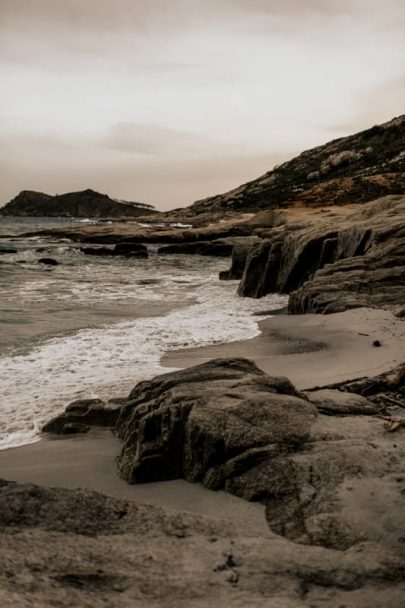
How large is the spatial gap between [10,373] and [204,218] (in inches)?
2623

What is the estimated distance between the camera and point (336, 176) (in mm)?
80500

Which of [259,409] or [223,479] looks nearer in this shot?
[223,479]

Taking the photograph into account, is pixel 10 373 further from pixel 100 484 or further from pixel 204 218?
pixel 204 218

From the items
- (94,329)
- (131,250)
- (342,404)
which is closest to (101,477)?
(342,404)

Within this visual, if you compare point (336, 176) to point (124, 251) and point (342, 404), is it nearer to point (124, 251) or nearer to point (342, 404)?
point (124, 251)

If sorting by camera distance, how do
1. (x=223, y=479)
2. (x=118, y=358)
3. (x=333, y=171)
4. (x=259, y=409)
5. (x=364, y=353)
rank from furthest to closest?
(x=333, y=171) < (x=118, y=358) < (x=364, y=353) < (x=259, y=409) < (x=223, y=479)

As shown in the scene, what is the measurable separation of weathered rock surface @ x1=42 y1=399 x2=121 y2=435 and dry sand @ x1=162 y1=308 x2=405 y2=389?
8.83ft

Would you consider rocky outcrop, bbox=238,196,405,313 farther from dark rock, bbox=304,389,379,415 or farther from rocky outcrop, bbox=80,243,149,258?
rocky outcrop, bbox=80,243,149,258

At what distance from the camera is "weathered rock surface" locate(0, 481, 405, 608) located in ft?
10.1

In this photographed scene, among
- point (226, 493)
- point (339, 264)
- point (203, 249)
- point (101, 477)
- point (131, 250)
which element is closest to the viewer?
point (226, 493)

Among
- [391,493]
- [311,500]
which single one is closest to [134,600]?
[311,500]

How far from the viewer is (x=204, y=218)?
75.4 metres

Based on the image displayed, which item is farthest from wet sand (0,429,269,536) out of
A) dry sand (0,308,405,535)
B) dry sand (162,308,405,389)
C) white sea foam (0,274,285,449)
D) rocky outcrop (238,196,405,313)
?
rocky outcrop (238,196,405,313)

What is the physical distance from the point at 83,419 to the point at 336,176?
79030 mm
